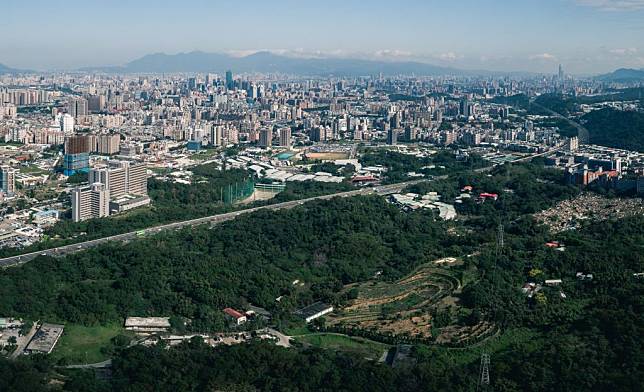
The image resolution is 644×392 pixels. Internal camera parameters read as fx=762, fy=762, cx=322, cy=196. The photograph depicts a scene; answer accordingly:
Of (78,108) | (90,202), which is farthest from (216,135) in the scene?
(90,202)

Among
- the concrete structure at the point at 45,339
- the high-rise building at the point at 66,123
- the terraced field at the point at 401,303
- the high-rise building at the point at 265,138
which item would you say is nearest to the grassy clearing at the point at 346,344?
the terraced field at the point at 401,303

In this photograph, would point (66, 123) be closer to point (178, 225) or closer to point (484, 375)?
point (178, 225)

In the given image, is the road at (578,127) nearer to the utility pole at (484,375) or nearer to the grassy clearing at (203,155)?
the grassy clearing at (203,155)

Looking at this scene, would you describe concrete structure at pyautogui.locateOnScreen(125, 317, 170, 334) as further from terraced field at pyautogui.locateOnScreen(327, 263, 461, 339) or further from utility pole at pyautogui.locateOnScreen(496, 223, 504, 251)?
utility pole at pyautogui.locateOnScreen(496, 223, 504, 251)

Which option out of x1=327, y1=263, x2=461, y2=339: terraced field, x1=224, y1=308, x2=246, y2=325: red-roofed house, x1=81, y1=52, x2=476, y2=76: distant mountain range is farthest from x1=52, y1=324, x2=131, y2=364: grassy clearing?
x1=81, y1=52, x2=476, y2=76: distant mountain range

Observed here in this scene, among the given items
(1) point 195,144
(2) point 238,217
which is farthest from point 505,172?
(1) point 195,144

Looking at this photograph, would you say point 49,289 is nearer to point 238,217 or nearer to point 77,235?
point 77,235
